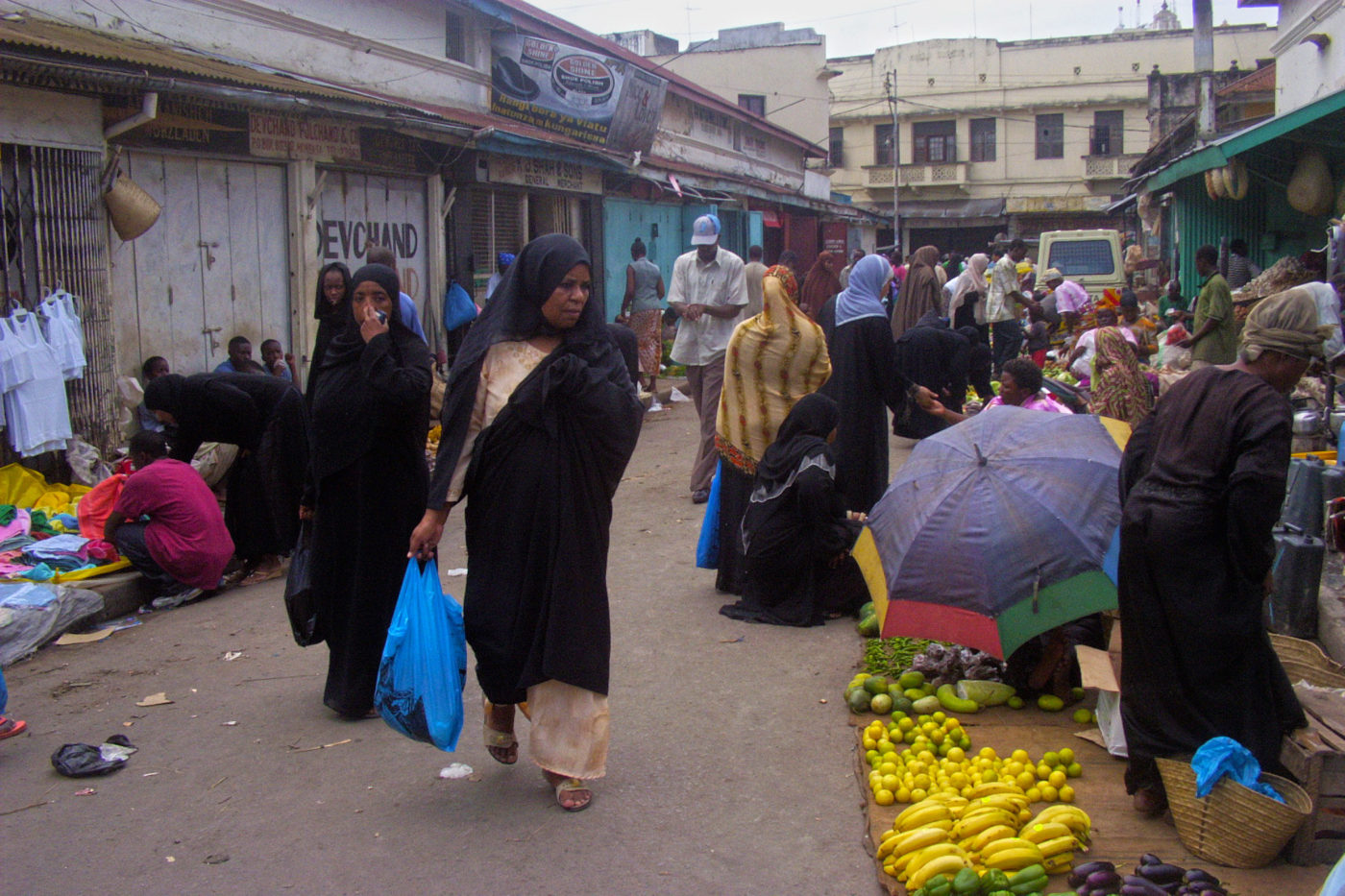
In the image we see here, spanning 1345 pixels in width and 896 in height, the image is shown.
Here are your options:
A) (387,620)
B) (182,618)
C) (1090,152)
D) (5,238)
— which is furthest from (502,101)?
(1090,152)

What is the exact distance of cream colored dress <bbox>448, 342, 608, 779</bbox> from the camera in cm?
374

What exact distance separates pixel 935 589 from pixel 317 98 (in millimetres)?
7293

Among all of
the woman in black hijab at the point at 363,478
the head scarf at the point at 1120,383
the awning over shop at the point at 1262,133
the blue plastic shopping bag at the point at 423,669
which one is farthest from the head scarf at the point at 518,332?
the awning over shop at the point at 1262,133

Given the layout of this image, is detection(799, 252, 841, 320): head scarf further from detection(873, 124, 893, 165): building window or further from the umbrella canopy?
detection(873, 124, 893, 165): building window

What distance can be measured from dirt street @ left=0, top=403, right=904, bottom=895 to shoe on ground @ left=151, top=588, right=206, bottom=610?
638 mm

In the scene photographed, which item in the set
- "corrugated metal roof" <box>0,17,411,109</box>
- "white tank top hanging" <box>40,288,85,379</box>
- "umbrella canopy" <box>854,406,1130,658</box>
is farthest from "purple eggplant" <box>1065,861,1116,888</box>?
"corrugated metal roof" <box>0,17,411,109</box>

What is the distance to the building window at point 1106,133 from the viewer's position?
4416cm

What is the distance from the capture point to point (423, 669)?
12.2 feet

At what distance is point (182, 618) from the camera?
633 centimetres

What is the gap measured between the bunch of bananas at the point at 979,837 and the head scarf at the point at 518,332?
1.68 m

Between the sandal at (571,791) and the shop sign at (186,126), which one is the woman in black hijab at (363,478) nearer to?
the sandal at (571,791)

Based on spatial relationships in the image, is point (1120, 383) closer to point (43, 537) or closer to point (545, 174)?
point (43, 537)

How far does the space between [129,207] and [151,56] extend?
1135mm

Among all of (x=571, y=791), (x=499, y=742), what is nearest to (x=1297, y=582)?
(x=571, y=791)
